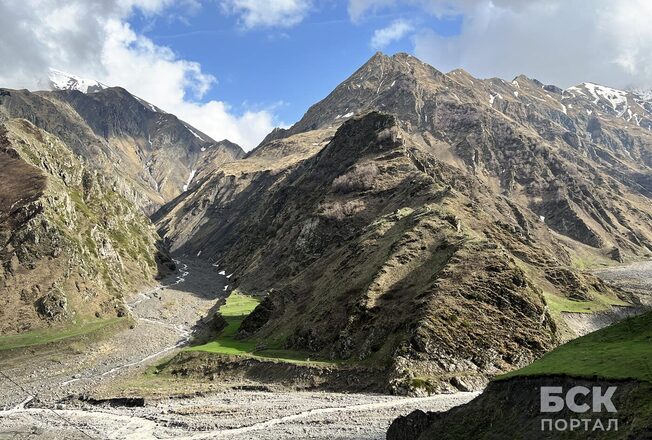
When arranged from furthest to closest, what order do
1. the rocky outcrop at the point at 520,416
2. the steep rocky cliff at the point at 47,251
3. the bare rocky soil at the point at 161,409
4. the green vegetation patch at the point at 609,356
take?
the steep rocky cliff at the point at 47,251, the bare rocky soil at the point at 161,409, the green vegetation patch at the point at 609,356, the rocky outcrop at the point at 520,416

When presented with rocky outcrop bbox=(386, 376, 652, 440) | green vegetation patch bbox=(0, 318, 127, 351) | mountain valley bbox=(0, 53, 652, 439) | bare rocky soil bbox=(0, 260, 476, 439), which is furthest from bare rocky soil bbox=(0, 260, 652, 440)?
rocky outcrop bbox=(386, 376, 652, 440)

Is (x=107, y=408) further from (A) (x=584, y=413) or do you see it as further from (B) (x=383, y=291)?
(A) (x=584, y=413)

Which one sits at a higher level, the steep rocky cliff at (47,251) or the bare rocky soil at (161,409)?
the steep rocky cliff at (47,251)

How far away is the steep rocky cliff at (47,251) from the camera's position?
11788 cm

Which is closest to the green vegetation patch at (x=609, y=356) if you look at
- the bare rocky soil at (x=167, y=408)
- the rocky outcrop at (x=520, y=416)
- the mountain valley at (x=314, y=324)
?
the mountain valley at (x=314, y=324)

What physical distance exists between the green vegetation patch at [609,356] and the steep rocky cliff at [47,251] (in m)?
108

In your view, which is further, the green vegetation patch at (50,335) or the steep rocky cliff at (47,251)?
the steep rocky cliff at (47,251)

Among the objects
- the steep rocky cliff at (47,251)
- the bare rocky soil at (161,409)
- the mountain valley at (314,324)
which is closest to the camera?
the bare rocky soil at (161,409)

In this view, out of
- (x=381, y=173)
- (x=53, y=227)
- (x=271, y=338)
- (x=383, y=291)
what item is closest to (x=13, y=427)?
(x=271, y=338)

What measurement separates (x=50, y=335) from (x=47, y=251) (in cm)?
3039

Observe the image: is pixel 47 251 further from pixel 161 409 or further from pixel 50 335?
pixel 161 409

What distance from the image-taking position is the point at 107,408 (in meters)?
68.2

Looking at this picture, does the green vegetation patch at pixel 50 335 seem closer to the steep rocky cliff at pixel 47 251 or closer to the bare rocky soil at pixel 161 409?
the steep rocky cliff at pixel 47 251

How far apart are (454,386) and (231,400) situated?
2740 centimetres
